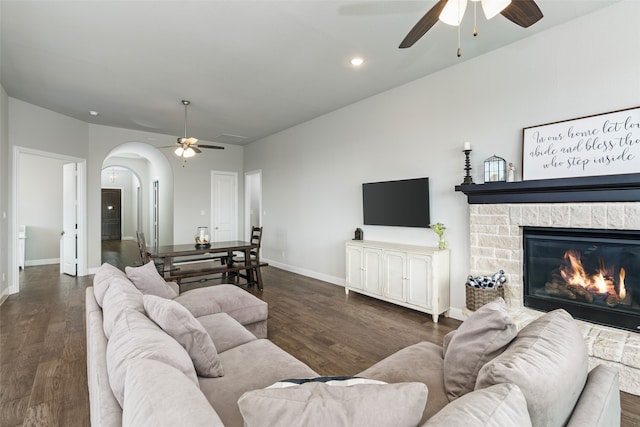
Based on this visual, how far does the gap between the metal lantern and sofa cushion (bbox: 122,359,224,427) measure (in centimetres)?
329

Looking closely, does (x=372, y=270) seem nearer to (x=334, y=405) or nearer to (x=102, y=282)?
(x=102, y=282)

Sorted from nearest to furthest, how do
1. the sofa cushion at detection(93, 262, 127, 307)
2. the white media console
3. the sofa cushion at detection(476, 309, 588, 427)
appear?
the sofa cushion at detection(476, 309, 588, 427) → the sofa cushion at detection(93, 262, 127, 307) → the white media console

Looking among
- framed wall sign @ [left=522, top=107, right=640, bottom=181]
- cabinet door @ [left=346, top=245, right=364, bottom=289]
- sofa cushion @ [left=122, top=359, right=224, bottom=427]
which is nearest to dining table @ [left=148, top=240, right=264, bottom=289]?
cabinet door @ [left=346, top=245, right=364, bottom=289]

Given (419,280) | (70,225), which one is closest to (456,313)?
(419,280)

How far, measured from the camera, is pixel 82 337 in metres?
3.24

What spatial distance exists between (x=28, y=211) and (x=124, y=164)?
391 cm

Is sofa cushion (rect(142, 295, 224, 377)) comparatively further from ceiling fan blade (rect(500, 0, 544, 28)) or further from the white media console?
the white media console

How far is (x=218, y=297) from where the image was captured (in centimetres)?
288

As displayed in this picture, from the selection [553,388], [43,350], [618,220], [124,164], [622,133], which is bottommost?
[43,350]

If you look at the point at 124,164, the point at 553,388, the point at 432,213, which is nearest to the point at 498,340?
the point at 553,388

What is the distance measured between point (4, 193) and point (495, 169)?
6489 mm

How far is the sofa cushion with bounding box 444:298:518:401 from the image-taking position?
131cm

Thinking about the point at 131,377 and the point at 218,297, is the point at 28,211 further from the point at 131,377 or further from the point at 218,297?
the point at 131,377

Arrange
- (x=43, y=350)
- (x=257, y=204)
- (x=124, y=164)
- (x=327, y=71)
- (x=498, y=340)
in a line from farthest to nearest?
(x=124, y=164) < (x=257, y=204) < (x=327, y=71) < (x=43, y=350) < (x=498, y=340)
